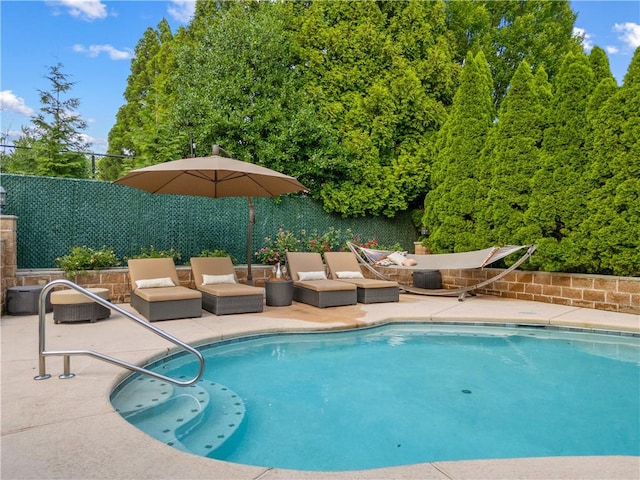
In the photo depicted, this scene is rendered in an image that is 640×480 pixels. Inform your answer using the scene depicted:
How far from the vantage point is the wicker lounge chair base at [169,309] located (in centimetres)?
586

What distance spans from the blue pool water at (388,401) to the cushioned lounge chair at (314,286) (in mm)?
1663

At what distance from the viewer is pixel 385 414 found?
11.4ft

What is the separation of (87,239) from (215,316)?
118 inches

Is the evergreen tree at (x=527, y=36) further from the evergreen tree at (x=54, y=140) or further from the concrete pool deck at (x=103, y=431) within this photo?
the evergreen tree at (x=54, y=140)

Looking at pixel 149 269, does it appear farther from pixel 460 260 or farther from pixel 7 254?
pixel 460 260

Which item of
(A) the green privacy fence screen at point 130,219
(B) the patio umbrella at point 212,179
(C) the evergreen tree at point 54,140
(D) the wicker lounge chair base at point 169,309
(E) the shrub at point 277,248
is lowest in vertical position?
(D) the wicker lounge chair base at point 169,309

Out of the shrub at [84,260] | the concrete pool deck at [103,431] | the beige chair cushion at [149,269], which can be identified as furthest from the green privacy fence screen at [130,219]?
the concrete pool deck at [103,431]

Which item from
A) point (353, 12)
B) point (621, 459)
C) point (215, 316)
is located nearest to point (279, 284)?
point (215, 316)

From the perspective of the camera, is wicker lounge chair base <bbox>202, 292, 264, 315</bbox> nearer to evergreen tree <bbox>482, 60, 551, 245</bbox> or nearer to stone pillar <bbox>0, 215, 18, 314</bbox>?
stone pillar <bbox>0, 215, 18, 314</bbox>

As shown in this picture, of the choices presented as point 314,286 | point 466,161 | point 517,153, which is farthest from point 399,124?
point 314,286

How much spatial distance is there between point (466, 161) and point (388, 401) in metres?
7.18

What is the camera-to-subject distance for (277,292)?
737 centimetres

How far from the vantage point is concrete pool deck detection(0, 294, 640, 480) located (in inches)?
81.8

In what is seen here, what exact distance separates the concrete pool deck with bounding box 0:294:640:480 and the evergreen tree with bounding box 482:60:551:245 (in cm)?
317
